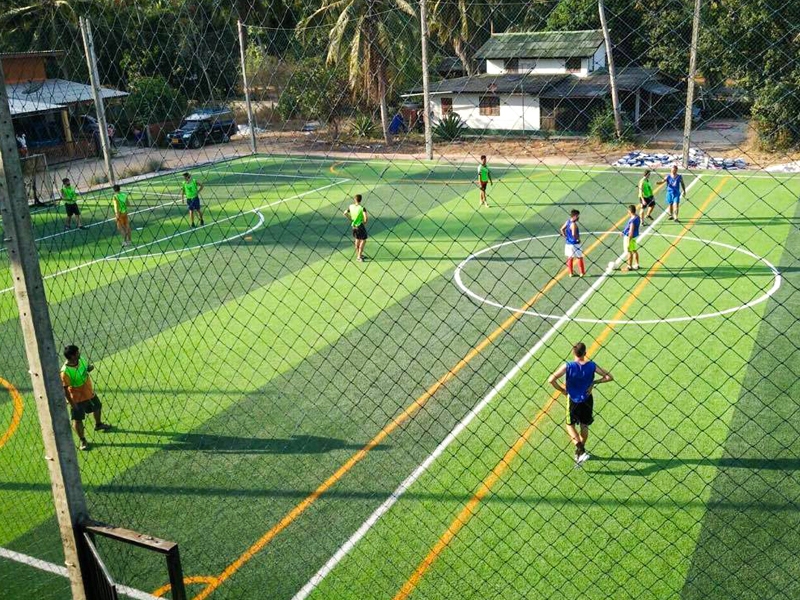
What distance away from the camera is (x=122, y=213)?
62.2 feet

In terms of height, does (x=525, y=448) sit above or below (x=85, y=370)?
below

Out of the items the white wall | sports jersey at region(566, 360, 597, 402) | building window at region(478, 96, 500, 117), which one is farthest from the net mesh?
building window at region(478, 96, 500, 117)

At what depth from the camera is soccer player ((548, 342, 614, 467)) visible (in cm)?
832

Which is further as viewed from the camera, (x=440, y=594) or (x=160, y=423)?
(x=160, y=423)

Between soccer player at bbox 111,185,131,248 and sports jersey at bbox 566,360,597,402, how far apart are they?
13098mm

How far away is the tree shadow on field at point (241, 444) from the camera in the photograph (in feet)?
30.3

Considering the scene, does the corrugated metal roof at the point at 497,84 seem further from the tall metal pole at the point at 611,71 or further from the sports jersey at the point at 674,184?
the sports jersey at the point at 674,184

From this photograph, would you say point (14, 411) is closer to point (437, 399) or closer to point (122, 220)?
point (437, 399)

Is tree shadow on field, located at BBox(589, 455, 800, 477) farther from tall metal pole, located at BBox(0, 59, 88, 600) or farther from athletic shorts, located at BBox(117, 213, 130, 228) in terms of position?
athletic shorts, located at BBox(117, 213, 130, 228)

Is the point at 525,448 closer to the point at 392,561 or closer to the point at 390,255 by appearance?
the point at 392,561

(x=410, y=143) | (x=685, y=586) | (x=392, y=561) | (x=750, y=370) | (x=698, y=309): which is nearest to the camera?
(x=685, y=586)

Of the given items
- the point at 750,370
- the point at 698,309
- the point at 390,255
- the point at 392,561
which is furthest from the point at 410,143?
the point at 392,561

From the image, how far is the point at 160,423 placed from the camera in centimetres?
1001

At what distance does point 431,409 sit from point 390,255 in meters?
8.03
